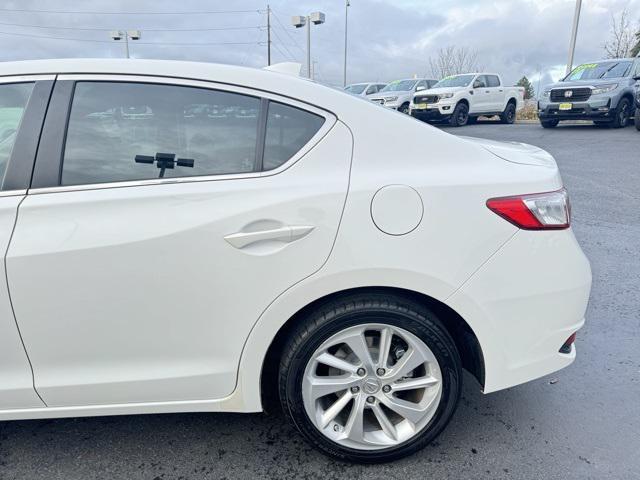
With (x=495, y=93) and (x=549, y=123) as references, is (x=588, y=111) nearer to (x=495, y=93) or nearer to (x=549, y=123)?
(x=549, y=123)

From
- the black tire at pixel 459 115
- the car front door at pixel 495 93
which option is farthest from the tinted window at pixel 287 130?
the car front door at pixel 495 93

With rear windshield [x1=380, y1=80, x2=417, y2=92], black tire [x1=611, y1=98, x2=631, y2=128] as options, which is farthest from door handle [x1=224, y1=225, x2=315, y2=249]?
rear windshield [x1=380, y1=80, x2=417, y2=92]

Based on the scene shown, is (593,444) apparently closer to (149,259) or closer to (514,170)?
(514,170)

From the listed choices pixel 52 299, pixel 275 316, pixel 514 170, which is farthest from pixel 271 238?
pixel 514 170

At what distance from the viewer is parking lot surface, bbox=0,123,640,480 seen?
2.13 m

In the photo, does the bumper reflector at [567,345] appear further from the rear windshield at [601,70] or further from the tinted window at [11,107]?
the rear windshield at [601,70]

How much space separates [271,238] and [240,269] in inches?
6.5

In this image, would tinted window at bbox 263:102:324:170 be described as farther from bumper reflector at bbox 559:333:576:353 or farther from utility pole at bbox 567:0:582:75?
utility pole at bbox 567:0:582:75

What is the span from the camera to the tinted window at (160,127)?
1942 mm

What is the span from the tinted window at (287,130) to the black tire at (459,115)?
54.0 feet

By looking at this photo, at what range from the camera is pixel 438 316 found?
213 cm

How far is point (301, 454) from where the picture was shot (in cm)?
223

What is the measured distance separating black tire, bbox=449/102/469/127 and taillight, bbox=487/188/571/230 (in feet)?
53.3

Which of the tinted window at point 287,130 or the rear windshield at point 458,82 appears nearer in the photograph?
the tinted window at point 287,130
